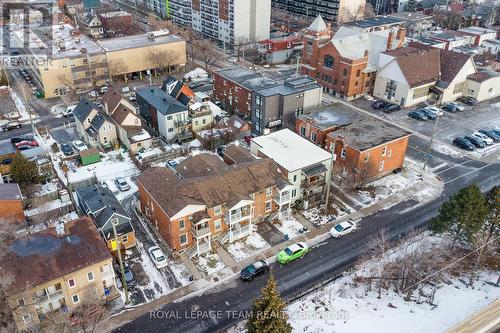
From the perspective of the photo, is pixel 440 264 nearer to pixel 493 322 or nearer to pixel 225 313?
pixel 493 322

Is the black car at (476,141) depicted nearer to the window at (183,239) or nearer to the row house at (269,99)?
the row house at (269,99)

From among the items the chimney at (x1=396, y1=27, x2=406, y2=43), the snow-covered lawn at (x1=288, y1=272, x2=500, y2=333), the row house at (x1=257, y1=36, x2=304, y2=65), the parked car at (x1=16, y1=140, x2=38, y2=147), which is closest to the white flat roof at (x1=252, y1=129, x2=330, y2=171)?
the snow-covered lawn at (x1=288, y1=272, x2=500, y2=333)

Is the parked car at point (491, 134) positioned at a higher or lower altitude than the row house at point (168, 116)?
lower

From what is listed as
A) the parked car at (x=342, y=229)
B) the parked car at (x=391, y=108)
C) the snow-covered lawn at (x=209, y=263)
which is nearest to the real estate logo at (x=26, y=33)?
the snow-covered lawn at (x=209, y=263)

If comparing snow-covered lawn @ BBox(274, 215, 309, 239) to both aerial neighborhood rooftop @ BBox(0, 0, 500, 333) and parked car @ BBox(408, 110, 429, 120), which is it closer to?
aerial neighborhood rooftop @ BBox(0, 0, 500, 333)

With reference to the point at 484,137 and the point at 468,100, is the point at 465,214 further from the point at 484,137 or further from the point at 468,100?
the point at 468,100

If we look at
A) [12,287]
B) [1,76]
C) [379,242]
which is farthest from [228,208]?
[1,76]
